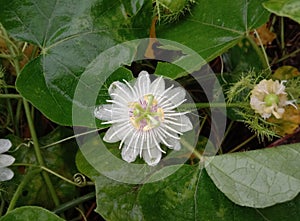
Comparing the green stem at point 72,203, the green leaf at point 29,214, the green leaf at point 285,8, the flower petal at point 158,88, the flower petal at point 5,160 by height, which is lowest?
the green stem at point 72,203

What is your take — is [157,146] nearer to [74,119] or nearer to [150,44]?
[74,119]

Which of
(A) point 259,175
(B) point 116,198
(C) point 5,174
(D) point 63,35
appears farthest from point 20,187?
(A) point 259,175

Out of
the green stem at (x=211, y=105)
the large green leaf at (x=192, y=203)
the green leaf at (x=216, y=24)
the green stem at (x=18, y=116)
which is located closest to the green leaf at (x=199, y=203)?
the large green leaf at (x=192, y=203)

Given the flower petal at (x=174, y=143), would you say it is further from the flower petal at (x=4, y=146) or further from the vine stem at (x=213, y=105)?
the flower petal at (x=4, y=146)

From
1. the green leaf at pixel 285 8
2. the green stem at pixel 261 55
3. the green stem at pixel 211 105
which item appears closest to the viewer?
the green leaf at pixel 285 8

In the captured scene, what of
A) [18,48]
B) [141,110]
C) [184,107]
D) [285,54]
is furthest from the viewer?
[285,54]

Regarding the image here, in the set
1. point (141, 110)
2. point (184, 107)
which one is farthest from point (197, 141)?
point (141, 110)

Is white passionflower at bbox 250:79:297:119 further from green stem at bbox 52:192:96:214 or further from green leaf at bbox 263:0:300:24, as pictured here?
green stem at bbox 52:192:96:214
